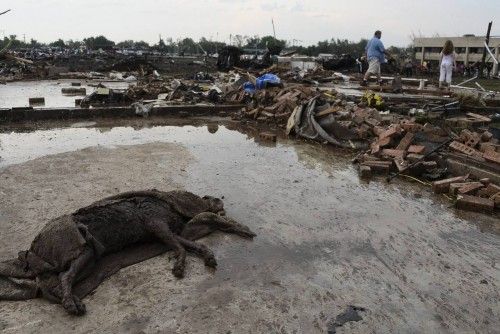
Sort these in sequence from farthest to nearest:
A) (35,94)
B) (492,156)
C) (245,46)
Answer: (245,46) < (35,94) < (492,156)

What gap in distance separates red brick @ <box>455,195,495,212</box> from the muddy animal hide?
2.90 meters

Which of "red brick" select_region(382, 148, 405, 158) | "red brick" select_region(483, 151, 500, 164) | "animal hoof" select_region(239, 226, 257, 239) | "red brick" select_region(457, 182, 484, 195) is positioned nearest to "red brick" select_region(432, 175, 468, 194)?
"red brick" select_region(457, 182, 484, 195)

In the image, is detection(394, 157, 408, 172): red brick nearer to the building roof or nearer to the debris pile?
the debris pile

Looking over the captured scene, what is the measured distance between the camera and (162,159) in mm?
7379

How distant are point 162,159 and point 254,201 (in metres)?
2.44

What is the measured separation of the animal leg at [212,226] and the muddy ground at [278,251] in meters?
0.12

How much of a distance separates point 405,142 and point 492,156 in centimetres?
143

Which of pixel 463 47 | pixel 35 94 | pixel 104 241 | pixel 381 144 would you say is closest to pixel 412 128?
pixel 381 144

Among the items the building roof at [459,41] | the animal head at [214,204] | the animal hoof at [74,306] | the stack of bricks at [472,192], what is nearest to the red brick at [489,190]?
the stack of bricks at [472,192]

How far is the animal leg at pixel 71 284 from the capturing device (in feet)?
10.3

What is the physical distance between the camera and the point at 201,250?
4.07 meters

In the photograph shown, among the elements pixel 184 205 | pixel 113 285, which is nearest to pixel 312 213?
pixel 184 205

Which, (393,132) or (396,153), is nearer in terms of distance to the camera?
(396,153)

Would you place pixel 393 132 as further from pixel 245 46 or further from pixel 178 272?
pixel 245 46
